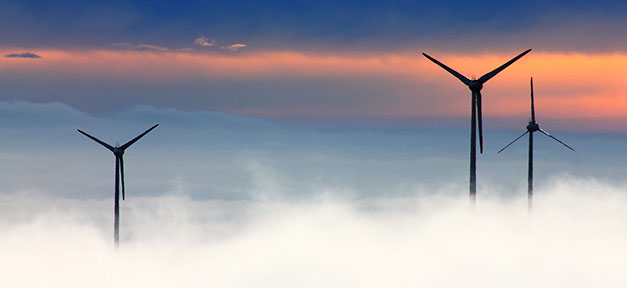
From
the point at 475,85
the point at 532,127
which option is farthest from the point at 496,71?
the point at 532,127

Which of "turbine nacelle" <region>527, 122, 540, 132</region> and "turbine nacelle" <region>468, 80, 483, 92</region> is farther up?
"turbine nacelle" <region>468, 80, 483, 92</region>

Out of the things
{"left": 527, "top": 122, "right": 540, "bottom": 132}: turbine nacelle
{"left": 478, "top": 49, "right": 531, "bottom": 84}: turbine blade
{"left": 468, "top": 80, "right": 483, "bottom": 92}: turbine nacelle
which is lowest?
{"left": 527, "top": 122, "right": 540, "bottom": 132}: turbine nacelle

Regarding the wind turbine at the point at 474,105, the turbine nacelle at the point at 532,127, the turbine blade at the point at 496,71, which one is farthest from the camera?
the turbine nacelle at the point at 532,127

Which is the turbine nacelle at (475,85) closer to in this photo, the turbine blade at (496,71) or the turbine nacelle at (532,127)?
the turbine blade at (496,71)

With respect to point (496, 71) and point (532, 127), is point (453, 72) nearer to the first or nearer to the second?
point (496, 71)

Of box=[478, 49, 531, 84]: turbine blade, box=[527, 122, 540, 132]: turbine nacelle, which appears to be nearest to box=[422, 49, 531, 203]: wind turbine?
box=[478, 49, 531, 84]: turbine blade

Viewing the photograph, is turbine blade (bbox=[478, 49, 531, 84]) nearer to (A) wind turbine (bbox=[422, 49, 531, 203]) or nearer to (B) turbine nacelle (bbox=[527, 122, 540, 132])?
(A) wind turbine (bbox=[422, 49, 531, 203])

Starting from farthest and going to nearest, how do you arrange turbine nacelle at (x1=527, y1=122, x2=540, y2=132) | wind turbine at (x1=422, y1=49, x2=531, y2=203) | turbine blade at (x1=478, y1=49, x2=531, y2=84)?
1. turbine nacelle at (x1=527, y1=122, x2=540, y2=132)
2. turbine blade at (x1=478, y1=49, x2=531, y2=84)
3. wind turbine at (x1=422, y1=49, x2=531, y2=203)

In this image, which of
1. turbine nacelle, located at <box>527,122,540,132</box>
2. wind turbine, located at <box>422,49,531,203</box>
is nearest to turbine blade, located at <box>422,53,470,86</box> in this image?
wind turbine, located at <box>422,49,531,203</box>

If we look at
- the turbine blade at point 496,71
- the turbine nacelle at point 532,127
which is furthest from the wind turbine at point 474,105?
the turbine nacelle at point 532,127

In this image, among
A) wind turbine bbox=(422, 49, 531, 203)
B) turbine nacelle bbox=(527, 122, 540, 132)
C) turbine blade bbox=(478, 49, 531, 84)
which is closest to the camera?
wind turbine bbox=(422, 49, 531, 203)

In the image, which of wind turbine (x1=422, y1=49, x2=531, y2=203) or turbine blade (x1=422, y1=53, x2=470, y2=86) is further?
turbine blade (x1=422, y1=53, x2=470, y2=86)
